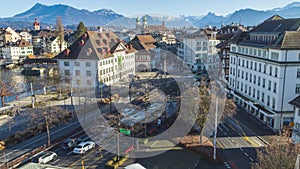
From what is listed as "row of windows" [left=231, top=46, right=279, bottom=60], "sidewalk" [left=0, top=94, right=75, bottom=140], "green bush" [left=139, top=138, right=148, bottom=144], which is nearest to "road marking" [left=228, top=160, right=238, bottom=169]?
"green bush" [left=139, top=138, right=148, bottom=144]

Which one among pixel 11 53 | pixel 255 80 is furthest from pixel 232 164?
pixel 11 53

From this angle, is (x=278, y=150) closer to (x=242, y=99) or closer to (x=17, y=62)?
(x=242, y=99)

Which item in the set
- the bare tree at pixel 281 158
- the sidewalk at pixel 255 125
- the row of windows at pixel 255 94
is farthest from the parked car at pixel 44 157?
the row of windows at pixel 255 94

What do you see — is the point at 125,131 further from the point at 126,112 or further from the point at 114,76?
the point at 114,76

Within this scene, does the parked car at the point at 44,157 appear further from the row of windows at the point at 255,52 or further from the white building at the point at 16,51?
the white building at the point at 16,51

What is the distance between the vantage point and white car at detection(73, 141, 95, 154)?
17.4 m

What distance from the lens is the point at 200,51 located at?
51.8m

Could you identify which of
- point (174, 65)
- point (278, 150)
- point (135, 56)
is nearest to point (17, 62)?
point (135, 56)

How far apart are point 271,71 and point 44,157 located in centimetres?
1917

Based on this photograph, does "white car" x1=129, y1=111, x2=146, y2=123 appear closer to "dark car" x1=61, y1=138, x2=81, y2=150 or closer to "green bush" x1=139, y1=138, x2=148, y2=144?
"green bush" x1=139, y1=138, x2=148, y2=144

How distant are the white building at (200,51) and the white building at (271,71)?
21.3 meters

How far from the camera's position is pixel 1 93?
96.4 feet

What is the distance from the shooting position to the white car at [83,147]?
17375mm

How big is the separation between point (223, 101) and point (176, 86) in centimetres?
1823
